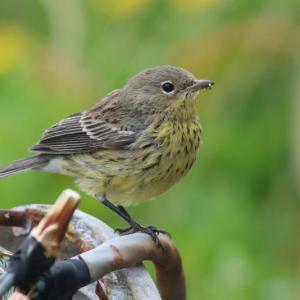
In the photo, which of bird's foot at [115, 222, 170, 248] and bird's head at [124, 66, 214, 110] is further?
bird's head at [124, 66, 214, 110]

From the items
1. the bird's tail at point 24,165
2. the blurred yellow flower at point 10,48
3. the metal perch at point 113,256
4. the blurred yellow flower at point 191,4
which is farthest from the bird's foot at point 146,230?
the blurred yellow flower at point 191,4

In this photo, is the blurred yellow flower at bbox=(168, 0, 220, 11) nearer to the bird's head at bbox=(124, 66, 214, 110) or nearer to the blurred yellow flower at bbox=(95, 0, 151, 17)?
the blurred yellow flower at bbox=(95, 0, 151, 17)

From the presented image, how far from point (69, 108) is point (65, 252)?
6.93 ft

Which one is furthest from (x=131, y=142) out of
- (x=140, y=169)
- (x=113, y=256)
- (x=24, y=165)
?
(x=113, y=256)

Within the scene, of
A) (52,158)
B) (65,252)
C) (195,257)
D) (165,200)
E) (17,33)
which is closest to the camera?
(65,252)

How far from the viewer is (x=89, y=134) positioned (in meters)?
3.90

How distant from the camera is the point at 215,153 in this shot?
455 cm

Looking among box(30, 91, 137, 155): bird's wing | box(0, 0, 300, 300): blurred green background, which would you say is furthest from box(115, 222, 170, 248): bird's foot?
box(0, 0, 300, 300): blurred green background

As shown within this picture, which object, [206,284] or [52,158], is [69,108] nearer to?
[52,158]

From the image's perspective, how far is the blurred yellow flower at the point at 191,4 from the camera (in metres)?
4.94

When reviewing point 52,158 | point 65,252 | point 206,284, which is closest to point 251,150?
point 206,284

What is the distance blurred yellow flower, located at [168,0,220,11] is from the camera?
494cm

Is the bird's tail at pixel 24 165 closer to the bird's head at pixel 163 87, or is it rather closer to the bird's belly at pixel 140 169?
the bird's belly at pixel 140 169

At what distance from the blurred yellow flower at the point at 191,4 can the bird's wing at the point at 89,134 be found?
3.71 ft
